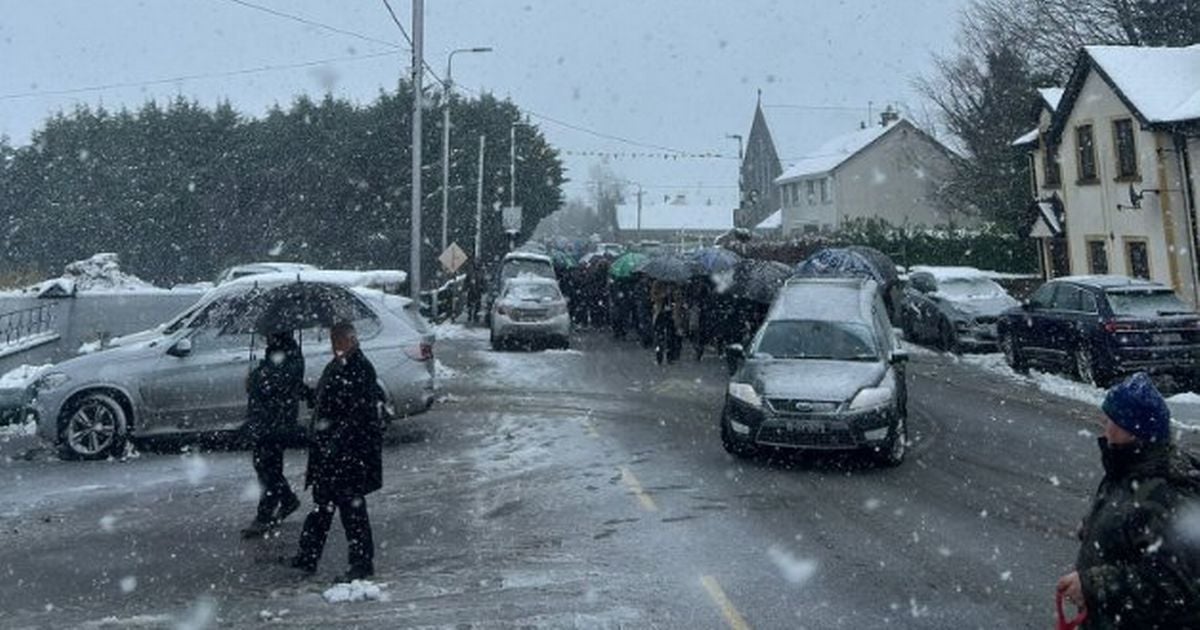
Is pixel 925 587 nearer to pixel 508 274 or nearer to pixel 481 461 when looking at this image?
pixel 481 461

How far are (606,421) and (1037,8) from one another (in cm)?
3756

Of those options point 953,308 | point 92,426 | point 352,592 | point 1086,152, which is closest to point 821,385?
point 352,592

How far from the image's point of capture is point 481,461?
→ 10.9m

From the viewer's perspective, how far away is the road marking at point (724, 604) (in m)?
5.85

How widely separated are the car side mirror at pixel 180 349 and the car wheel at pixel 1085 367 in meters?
13.2

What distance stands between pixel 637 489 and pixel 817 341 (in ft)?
10.5

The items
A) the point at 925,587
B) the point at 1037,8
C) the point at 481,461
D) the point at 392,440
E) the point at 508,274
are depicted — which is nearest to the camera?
the point at 925,587

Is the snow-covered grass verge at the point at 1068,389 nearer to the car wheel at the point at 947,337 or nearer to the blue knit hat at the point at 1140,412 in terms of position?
the car wheel at the point at 947,337

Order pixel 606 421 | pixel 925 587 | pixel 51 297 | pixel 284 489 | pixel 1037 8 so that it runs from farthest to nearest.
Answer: pixel 1037 8, pixel 51 297, pixel 606 421, pixel 284 489, pixel 925 587

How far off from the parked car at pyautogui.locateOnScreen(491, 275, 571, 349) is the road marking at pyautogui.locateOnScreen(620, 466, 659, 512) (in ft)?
39.4

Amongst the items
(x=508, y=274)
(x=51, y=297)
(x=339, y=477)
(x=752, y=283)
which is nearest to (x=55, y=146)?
(x=508, y=274)

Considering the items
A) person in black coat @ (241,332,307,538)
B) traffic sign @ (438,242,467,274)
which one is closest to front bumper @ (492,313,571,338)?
traffic sign @ (438,242,467,274)

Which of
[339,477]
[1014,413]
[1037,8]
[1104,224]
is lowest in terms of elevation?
[1014,413]

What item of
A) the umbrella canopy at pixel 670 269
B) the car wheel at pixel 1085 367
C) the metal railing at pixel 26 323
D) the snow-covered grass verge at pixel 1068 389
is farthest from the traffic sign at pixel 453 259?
the car wheel at pixel 1085 367
